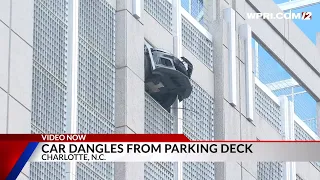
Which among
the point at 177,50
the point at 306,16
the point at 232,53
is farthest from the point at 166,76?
the point at 306,16

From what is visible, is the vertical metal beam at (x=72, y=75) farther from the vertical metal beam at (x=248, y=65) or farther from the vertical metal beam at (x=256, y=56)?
the vertical metal beam at (x=256, y=56)

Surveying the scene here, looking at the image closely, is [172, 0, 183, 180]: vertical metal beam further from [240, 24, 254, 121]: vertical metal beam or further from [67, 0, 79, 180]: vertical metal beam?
[67, 0, 79, 180]: vertical metal beam

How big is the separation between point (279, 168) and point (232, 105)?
477cm

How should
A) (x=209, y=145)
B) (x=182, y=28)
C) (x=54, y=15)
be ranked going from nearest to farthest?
1. (x=209, y=145)
2. (x=54, y=15)
3. (x=182, y=28)

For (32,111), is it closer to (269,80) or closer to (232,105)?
(232,105)

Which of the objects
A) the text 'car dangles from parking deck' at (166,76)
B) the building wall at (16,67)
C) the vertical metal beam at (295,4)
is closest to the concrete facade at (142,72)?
the building wall at (16,67)

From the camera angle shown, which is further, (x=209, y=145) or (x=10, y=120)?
(x=10, y=120)

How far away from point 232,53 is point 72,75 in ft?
30.3

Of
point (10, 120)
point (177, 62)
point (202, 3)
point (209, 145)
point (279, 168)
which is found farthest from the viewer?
point (279, 168)

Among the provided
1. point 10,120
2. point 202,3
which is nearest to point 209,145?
point 10,120

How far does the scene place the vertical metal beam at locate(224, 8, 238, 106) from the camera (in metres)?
34.4

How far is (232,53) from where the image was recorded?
3481 centimetres

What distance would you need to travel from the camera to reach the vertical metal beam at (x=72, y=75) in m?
25.9

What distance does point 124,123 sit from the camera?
2806cm
